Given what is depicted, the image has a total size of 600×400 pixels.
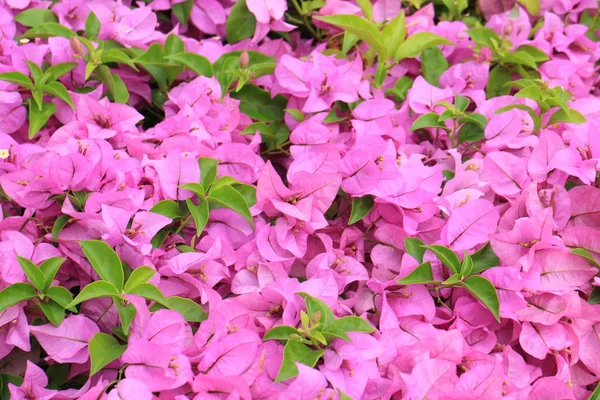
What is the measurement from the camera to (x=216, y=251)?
1.02m

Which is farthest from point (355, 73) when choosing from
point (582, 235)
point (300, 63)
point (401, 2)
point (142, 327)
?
point (142, 327)

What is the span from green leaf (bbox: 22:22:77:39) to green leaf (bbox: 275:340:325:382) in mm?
760

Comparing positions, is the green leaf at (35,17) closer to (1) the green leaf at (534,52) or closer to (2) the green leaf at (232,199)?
(2) the green leaf at (232,199)

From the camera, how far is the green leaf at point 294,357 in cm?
88

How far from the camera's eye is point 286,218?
3.50ft

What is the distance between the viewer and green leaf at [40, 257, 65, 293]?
0.95 m

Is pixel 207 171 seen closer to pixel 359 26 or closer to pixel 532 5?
pixel 359 26

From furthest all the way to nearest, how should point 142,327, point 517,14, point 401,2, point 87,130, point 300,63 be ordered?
point 401,2 → point 517,14 → point 300,63 → point 87,130 → point 142,327

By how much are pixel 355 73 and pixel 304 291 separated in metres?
0.51

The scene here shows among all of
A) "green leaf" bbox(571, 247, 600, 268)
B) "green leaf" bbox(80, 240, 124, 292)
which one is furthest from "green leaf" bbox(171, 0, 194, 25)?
"green leaf" bbox(571, 247, 600, 268)

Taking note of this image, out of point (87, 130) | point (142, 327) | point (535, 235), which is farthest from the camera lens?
point (87, 130)

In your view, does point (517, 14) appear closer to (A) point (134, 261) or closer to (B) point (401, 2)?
(B) point (401, 2)

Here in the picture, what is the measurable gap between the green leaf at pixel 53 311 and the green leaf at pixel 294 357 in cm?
31

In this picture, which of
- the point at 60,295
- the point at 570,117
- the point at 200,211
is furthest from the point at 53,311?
the point at 570,117
